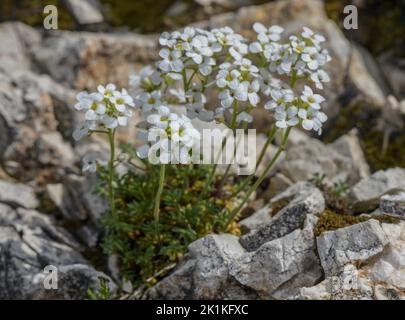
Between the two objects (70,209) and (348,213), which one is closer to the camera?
(348,213)

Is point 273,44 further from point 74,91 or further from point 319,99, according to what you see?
point 74,91

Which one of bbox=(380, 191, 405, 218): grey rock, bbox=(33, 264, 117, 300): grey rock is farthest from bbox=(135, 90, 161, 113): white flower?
bbox=(380, 191, 405, 218): grey rock

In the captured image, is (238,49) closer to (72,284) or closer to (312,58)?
(312,58)

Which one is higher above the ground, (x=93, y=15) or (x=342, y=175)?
(x=93, y=15)

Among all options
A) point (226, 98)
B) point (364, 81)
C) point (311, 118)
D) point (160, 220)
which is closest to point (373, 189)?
point (311, 118)
